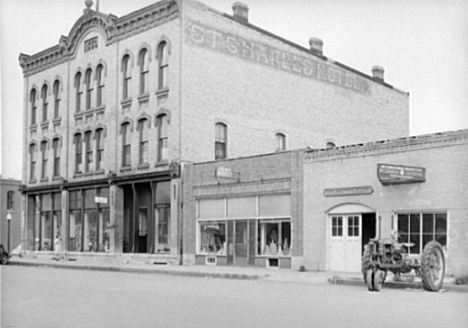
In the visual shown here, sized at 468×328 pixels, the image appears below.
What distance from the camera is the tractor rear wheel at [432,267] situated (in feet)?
60.3

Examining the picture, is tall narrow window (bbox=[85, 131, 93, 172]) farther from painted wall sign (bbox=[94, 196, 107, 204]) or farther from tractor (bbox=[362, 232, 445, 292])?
tractor (bbox=[362, 232, 445, 292])

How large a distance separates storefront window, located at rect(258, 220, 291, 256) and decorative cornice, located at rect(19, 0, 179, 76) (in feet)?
36.5

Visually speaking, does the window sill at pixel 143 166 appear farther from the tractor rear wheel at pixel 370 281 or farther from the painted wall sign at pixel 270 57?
the tractor rear wheel at pixel 370 281

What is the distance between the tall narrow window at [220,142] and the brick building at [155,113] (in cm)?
7

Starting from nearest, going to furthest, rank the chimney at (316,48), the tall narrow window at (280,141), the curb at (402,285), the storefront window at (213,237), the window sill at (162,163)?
1. the curb at (402,285)
2. the storefront window at (213,237)
3. the window sill at (162,163)
4. the tall narrow window at (280,141)
5. the chimney at (316,48)

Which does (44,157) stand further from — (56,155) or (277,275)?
(277,275)

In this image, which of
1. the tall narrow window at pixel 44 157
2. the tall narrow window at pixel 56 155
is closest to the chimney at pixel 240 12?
the tall narrow window at pixel 56 155

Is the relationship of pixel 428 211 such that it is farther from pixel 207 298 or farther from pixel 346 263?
pixel 207 298

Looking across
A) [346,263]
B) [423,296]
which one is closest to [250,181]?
[346,263]

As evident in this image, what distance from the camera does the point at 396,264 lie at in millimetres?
18891

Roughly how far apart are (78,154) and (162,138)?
8.07 metres

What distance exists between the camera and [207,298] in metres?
15.4

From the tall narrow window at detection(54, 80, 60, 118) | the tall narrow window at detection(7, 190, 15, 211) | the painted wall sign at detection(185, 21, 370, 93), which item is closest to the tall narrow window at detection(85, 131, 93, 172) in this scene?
the tall narrow window at detection(54, 80, 60, 118)

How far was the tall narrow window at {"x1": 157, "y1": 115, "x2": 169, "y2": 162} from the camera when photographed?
1302 inches
